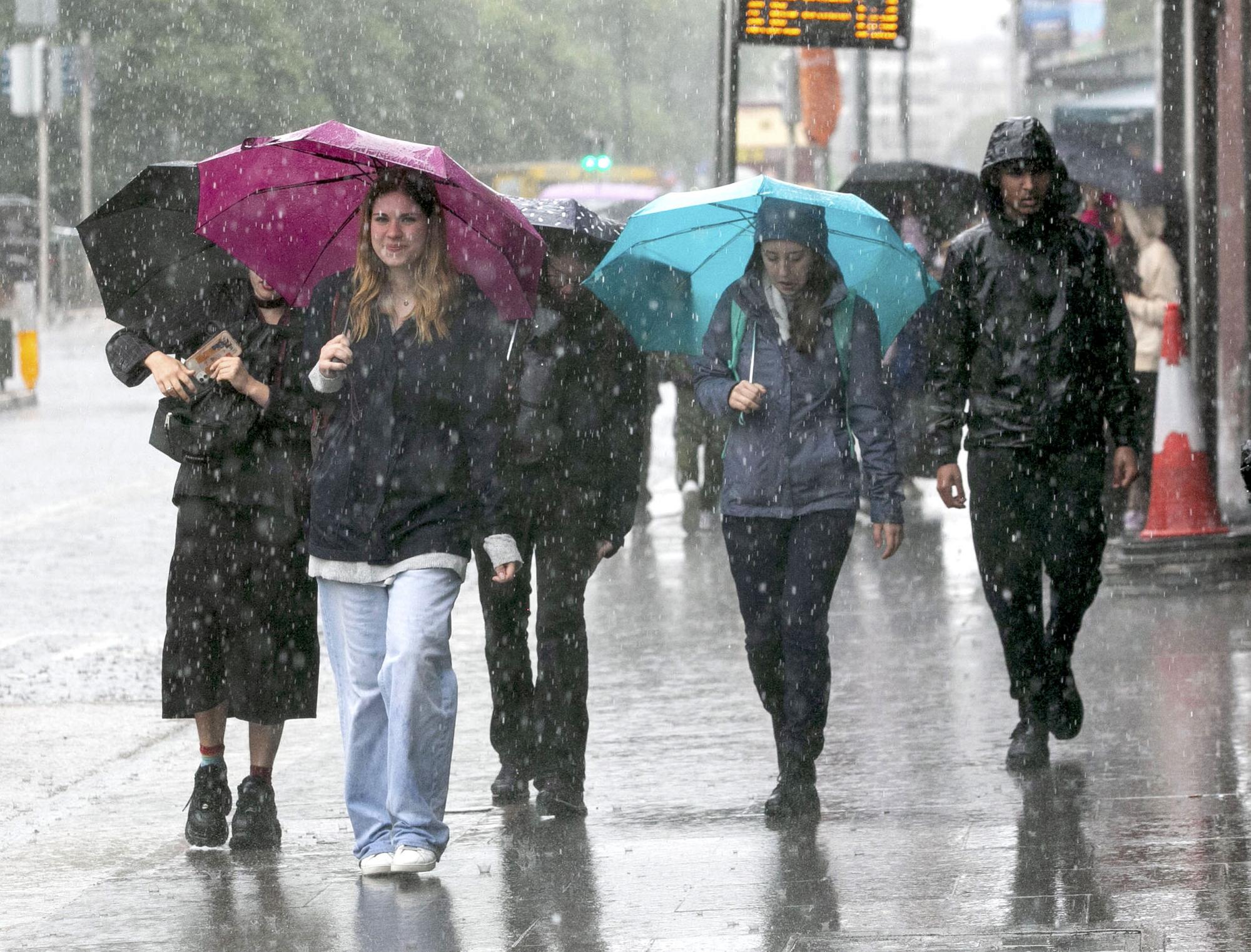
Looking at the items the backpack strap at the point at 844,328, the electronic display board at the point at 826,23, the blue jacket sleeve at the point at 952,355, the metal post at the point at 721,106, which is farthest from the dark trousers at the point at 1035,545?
the metal post at the point at 721,106

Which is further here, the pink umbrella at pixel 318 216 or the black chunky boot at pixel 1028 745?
the black chunky boot at pixel 1028 745

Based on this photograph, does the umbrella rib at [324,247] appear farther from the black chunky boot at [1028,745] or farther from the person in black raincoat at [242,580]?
the black chunky boot at [1028,745]

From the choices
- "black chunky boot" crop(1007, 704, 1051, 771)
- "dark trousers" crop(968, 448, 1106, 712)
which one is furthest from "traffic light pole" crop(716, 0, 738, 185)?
"black chunky boot" crop(1007, 704, 1051, 771)

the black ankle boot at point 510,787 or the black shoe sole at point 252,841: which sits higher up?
the black ankle boot at point 510,787

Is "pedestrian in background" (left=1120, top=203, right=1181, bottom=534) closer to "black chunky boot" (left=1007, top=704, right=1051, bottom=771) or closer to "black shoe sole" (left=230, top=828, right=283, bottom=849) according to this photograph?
"black chunky boot" (left=1007, top=704, right=1051, bottom=771)

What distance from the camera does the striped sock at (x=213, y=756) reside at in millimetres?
5969

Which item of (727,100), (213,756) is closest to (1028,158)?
(213,756)

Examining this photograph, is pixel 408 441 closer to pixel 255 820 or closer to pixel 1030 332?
pixel 255 820

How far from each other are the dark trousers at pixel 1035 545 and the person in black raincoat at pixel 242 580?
2.14m

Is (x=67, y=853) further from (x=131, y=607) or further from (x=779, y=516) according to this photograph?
(x=131, y=607)

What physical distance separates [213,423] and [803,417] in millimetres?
1663

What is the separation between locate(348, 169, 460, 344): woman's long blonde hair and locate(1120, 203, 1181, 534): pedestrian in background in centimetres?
709

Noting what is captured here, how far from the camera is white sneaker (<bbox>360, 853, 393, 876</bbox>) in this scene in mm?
5473

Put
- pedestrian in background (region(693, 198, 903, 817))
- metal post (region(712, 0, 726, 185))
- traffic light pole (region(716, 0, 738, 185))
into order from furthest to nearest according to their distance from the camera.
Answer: metal post (region(712, 0, 726, 185))
traffic light pole (region(716, 0, 738, 185))
pedestrian in background (region(693, 198, 903, 817))
